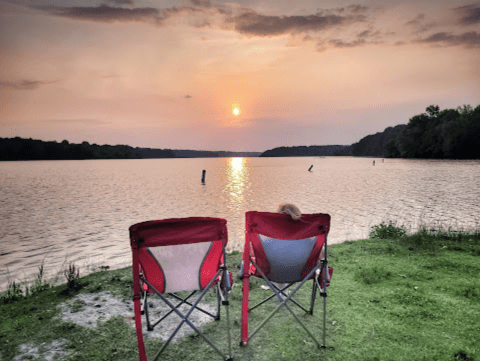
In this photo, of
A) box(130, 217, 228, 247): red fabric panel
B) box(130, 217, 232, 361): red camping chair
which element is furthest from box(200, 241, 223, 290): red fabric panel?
box(130, 217, 228, 247): red fabric panel

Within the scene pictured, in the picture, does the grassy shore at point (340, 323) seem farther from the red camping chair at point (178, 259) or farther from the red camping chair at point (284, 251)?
the red camping chair at point (178, 259)

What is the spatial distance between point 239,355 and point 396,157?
474ft

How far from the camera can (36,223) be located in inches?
621

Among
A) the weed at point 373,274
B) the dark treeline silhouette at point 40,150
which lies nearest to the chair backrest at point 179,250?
the weed at point 373,274

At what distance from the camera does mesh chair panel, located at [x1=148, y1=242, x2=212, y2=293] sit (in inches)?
126

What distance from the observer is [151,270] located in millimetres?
3295

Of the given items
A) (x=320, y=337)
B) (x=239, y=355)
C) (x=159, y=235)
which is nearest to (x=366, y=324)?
(x=320, y=337)

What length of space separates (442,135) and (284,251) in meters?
112

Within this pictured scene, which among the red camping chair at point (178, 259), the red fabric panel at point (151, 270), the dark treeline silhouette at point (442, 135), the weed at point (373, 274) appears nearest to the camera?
the red camping chair at point (178, 259)

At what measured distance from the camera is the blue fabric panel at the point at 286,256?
11.8 ft

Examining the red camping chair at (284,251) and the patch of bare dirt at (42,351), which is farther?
the red camping chair at (284,251)

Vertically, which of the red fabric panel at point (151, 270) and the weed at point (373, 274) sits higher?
the red fabric panel at point (151, 270)

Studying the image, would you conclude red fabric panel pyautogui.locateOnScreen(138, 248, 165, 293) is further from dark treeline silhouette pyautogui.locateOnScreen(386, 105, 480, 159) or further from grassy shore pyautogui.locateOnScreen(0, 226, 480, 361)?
dark treeline silhouette pyautogui.locateOnScreen(386, 105, 480, 159)

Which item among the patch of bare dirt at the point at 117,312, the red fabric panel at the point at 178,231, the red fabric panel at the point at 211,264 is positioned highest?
the red fabric panel at the point at 178,231
